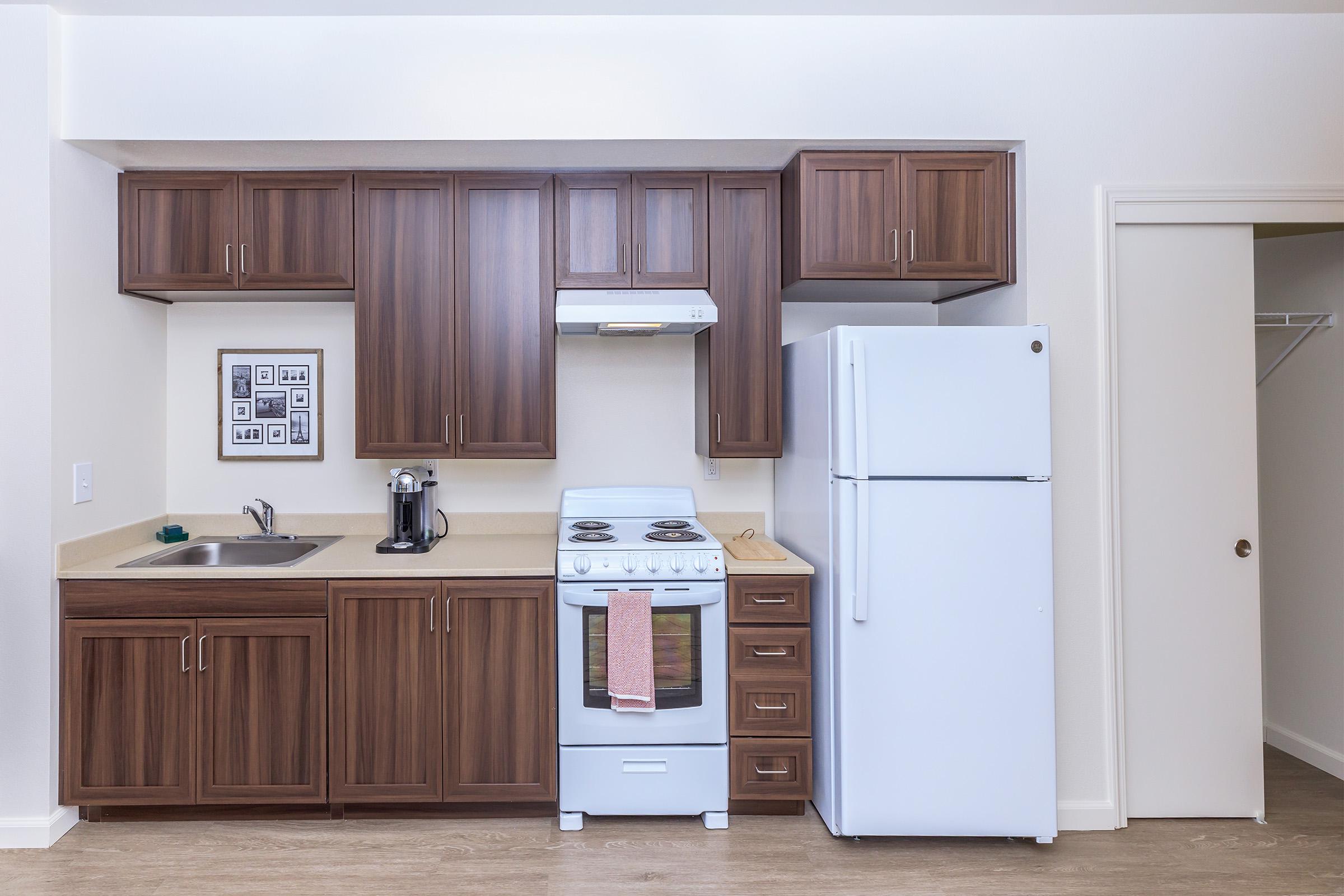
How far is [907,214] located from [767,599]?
1.48m

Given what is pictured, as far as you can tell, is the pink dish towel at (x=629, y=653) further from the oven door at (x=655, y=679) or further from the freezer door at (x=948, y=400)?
the freezer door at (x=948, y=400)

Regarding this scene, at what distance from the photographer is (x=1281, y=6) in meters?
2.66

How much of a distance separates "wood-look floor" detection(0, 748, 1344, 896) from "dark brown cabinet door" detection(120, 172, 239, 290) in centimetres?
201

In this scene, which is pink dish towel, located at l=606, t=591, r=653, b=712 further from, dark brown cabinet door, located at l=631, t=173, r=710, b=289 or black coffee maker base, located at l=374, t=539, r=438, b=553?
dark brown cabinet door, located at l=631, t=173, r=710, b=289

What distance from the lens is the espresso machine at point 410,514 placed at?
3004mm

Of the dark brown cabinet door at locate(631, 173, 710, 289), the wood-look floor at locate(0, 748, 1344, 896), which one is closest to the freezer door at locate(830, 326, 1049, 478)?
the dark brown cabinet door at locate(631, 173, 710, 289)

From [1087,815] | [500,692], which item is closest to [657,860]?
[500,692]

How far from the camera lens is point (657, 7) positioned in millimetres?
2645

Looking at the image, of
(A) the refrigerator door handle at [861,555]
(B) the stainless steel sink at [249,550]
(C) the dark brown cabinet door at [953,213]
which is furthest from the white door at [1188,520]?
(B) the stainless steel sink at [249,550]

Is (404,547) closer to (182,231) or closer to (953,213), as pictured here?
(182,231)

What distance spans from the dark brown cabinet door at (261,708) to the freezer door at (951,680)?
1799mm

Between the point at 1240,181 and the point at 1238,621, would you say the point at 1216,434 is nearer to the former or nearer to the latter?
the point at 1238,621

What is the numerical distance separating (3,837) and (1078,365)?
400cm

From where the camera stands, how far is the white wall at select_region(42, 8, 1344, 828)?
267 cm
